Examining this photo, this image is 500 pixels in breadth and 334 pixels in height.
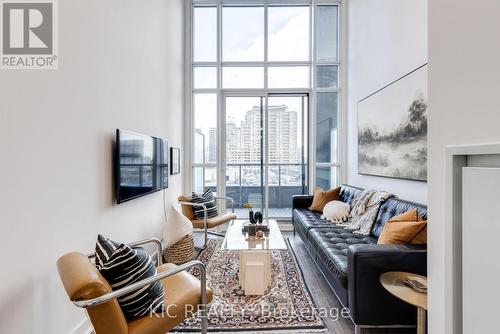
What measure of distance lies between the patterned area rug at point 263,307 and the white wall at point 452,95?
114 cm

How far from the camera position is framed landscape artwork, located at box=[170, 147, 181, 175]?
4.05 meters

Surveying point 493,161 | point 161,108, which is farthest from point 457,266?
point 161,108

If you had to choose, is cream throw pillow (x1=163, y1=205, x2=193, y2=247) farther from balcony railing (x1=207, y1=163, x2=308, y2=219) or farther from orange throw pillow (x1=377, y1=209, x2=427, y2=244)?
orange throw pillow (x1=377, y1=209, x2=427, y2=244)

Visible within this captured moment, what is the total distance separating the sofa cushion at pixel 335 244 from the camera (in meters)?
2.12

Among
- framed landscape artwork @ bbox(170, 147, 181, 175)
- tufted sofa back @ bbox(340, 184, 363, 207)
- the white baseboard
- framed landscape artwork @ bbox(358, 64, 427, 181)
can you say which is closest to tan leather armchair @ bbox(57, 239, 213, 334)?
the white baseboard

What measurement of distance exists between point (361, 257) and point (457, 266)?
0.84 meters

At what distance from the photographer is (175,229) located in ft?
10.4

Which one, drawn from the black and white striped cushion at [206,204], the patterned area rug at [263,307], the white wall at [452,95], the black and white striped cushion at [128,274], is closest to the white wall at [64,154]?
the black and white striped cushion at [128,274]

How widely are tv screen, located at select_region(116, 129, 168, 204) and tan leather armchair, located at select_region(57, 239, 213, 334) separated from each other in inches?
40.2

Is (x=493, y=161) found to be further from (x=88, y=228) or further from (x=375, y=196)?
(x=375, y=196)

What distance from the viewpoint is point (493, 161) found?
86 cm

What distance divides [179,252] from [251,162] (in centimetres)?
231

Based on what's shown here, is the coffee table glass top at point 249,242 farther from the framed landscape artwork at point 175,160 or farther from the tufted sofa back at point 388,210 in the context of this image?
the framed landscape artwork at point 175,160

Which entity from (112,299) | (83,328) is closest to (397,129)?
(112,299)
